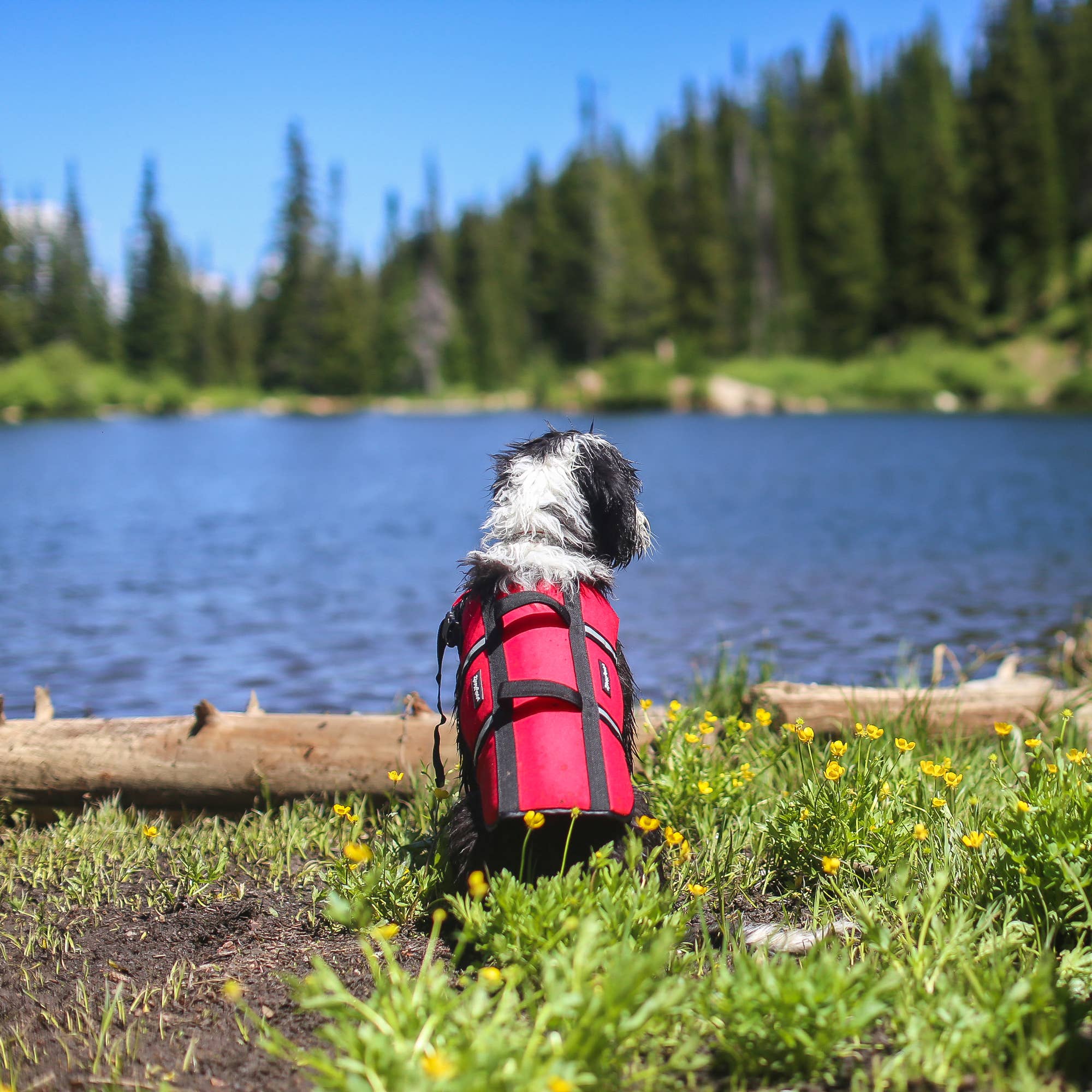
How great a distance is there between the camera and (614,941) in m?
2.52

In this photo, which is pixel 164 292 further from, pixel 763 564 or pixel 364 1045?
pixel 364 1045

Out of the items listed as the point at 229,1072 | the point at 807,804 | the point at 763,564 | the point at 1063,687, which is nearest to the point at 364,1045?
the point at 229,1072

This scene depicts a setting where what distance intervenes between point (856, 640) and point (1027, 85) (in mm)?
58268

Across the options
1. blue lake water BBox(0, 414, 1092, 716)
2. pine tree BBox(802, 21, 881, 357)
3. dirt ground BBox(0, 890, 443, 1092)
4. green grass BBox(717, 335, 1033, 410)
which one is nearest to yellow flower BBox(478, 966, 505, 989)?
dirt ground BBox(0, 890, 443, 1092)

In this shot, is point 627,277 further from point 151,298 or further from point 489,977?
point 489,977

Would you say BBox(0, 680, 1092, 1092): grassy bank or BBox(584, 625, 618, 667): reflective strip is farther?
BBox(584, 625, 618, 667): reflective strip

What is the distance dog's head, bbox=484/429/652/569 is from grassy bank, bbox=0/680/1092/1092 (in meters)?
0.95

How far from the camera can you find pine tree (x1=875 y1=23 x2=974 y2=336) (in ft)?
176

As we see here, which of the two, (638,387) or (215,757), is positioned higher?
(638,387)

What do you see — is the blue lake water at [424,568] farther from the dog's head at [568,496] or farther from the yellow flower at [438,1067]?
the yellow flower at [438,1067]

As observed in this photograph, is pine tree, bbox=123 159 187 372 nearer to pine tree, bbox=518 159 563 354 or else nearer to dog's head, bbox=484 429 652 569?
pine tree, bbox=518 159 563 354

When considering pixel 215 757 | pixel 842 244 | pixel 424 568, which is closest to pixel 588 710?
pixel 215 757

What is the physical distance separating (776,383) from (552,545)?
52.5 meters

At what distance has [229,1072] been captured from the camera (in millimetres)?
2426
